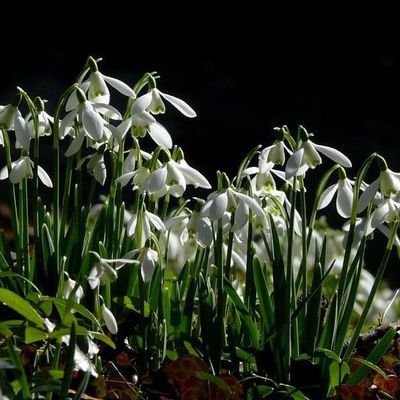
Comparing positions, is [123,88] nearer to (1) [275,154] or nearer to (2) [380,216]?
(1) [275,154]

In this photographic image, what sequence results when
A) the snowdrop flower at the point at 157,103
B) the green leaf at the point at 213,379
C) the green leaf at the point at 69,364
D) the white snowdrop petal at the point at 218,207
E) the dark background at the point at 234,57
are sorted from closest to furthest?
the green leaf at the point at 69,364, the green leaf at the point at 213,379, the white snowdrop petal at the point at 218,207, the snowdrop flower at the point at 157,103, the dark background at the point at 234,57

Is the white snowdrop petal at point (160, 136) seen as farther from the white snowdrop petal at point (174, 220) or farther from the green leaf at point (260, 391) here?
the green leaf at point (260, 391)

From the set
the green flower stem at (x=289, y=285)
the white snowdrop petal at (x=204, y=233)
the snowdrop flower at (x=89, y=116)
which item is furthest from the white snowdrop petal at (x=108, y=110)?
the green flower stem at (x=289, y=285)

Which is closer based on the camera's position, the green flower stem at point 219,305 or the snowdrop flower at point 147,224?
the green flower stem at point 219,305

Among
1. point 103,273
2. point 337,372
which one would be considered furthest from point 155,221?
point 337,372

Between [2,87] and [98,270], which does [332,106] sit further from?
[98,270]
